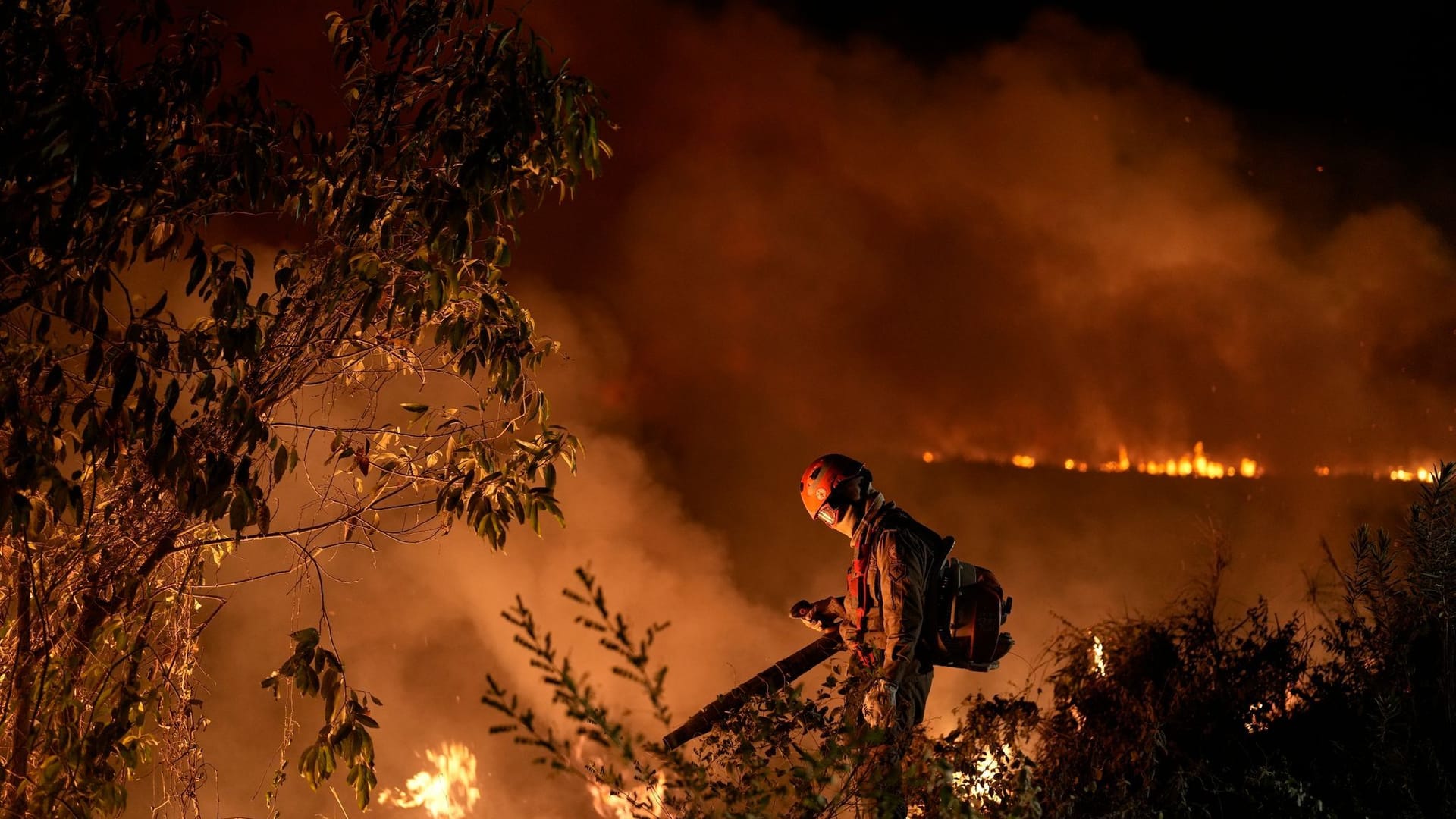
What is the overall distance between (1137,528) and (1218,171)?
16.2ft

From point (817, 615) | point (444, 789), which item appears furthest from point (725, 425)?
point (817, 615)

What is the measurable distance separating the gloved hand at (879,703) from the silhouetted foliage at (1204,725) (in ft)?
0.34

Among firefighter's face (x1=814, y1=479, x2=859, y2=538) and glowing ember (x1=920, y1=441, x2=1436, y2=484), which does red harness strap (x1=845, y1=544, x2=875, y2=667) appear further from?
glowing ember (x1=920, y1=441, x2=1436, y2=484)

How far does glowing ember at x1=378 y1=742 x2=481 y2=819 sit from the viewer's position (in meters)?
7.95

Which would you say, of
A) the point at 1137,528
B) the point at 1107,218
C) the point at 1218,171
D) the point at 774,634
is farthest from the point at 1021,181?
the point at 774,634

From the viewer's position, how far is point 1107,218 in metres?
13.8

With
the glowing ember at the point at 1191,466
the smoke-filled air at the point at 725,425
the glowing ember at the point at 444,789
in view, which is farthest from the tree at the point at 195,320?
the glowing ember at the point at 1191,466

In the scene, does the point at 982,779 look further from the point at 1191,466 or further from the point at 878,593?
the point at 1191,466

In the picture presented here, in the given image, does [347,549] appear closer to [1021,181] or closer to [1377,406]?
[1021,181]

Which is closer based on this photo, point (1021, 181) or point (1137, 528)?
point (1021, 181)

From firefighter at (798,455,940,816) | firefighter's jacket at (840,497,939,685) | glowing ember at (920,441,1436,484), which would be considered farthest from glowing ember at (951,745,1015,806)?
glowing ember at (920,441,1436,484)

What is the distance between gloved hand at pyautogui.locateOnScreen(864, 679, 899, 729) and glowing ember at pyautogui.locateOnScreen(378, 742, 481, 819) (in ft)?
17.5

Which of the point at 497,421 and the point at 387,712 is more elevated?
the point at 387,712

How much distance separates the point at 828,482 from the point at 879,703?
952 millimetres
